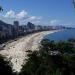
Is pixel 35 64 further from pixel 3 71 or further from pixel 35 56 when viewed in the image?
pixel 3 71

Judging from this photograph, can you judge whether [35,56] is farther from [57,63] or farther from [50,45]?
[50,45]

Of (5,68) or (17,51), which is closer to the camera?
(5,68)

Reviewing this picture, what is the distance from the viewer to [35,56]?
1903 centimetres

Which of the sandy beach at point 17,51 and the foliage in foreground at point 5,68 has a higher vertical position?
the foliage in foreground at point 5,68

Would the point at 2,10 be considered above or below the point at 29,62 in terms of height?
above

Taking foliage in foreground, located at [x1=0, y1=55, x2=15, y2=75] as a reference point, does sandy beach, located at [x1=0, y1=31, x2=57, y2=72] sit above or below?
below

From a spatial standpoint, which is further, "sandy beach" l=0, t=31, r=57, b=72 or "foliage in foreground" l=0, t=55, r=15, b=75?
"sandy beach" l=0, t=31, r=57, b=72

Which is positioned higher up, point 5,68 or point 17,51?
point 5,68

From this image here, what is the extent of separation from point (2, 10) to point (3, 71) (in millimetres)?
7268

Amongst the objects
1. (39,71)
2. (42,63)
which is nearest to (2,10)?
(39,71)

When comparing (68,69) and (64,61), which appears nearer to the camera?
(68,69)

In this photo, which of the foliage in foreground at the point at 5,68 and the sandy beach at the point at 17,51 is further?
the sandy beach at the point at 17,51

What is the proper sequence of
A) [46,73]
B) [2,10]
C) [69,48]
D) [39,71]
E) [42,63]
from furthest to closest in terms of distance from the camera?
[69,48]
[42,63]
[39,71]
[46,73]
[2,10]

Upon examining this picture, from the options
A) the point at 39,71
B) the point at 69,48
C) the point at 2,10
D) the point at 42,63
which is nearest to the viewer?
the point at 2,10
